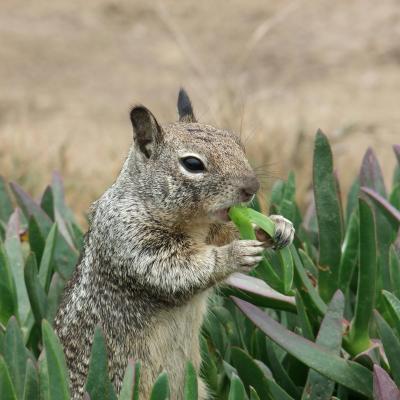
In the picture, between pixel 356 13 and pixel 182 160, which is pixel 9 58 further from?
pixel 182 160

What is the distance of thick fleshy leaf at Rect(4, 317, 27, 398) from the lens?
126 inches

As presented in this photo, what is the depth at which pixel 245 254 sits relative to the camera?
3.31 meters

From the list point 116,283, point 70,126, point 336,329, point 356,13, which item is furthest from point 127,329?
point 356,13

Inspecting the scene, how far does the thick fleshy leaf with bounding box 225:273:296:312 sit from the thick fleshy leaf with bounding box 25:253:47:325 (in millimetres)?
696

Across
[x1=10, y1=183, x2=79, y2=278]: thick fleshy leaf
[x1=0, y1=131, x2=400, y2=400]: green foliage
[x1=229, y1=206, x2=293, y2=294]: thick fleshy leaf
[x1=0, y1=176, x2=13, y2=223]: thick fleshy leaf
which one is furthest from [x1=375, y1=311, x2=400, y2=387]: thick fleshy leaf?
[x1=0, y1=176, x2=13, y2=223]: thick fleshy leaf

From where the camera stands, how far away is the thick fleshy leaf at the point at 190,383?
9.39 feet

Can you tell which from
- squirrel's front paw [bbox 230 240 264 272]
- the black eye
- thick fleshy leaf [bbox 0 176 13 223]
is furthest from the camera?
thick fleshy leaf [bbox 0 176 13 223]

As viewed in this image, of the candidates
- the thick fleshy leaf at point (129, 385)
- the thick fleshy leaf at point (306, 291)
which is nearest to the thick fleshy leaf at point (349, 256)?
the thick fleshy leaf at point (306, 291)

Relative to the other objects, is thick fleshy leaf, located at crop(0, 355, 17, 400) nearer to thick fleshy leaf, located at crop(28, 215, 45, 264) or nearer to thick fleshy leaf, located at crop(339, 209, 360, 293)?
thick fleshy leaf, located at crop(28, 215, 45, 264)

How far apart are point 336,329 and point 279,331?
19 centimetres

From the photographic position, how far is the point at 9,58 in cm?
1092

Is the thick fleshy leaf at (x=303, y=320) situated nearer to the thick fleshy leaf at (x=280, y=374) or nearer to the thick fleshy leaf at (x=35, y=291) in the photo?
the thick fleshy leaf at (x=280, y=374)

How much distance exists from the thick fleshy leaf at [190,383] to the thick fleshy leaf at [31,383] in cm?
50

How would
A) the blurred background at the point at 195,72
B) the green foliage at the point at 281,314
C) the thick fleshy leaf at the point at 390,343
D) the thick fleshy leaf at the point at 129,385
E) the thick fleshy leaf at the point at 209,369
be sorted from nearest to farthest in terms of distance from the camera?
the thick fleshy leaf at the point at 129,385 → the green foliage at the point at 281,314 → the thick fleshy leaf at the point at 390,343 → the thick fleshy leaf at the point at 209,369 → the blurred background at the point at 195,72
